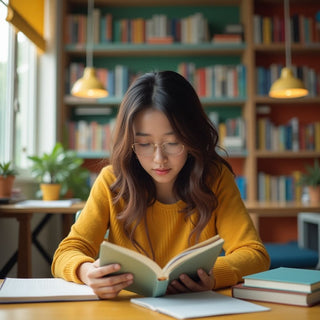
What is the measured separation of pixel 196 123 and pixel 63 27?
3268mm

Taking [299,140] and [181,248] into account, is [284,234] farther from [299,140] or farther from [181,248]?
[181,248]

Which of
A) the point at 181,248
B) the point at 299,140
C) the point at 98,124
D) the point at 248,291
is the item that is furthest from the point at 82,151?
the point at 248,291

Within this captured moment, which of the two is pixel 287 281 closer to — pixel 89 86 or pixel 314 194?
pixel 314 194

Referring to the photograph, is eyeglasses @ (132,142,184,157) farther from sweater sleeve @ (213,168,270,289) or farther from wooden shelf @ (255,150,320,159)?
wooden shelf @ (255,150,320,159)

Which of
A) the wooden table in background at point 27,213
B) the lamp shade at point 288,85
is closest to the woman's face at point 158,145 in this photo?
the wooden table in background at point 27,213

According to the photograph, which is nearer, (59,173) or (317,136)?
(59,173)

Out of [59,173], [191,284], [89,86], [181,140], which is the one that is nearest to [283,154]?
[89,86]

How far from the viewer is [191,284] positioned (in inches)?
41.1

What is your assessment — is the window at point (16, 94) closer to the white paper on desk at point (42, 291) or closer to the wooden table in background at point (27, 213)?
the wooden table in background at point (27, 213)

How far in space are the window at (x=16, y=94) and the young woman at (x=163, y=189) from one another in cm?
218

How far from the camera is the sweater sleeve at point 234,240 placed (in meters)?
1.16

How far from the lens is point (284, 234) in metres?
4.52

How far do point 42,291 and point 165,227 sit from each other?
49cm

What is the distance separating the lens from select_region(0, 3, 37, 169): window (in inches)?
136
